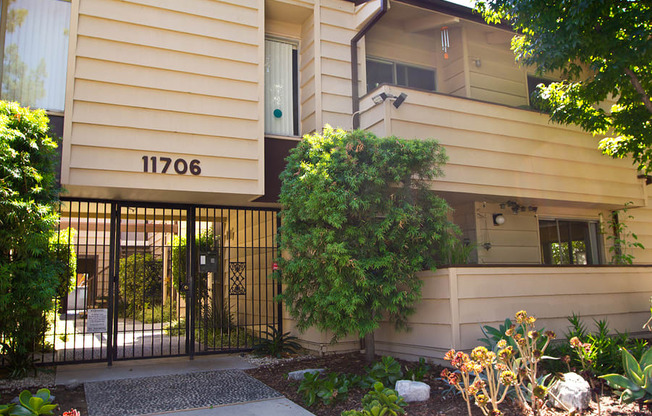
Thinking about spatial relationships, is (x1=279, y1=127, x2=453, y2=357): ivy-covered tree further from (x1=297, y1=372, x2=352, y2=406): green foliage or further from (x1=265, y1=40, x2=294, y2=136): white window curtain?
(x1=265, y1=40, x2=294, y2=136): white window curtain

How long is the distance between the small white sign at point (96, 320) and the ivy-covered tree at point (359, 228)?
280 centimetres

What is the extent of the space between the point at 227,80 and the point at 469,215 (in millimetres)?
4958

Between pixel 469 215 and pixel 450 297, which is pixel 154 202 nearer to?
pixel 450 297

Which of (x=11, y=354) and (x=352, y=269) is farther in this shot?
(x=11, y=354)

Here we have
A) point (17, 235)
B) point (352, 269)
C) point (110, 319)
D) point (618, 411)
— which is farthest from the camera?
point (110, 319)

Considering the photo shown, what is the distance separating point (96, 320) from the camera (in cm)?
720

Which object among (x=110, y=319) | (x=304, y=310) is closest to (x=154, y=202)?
(x=110, y=319)

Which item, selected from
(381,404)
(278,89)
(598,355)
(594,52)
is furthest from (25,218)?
(594,52)

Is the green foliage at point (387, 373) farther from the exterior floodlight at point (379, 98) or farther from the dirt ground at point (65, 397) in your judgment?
the exterior floodlight at point (379, 98)

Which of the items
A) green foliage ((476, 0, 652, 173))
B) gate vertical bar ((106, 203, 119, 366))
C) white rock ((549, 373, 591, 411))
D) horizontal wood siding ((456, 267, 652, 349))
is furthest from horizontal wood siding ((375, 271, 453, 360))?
gate vertical bar ((106, 203, 119, 366))

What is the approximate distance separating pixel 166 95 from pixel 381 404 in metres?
4.96

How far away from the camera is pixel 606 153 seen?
887 cm

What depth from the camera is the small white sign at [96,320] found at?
7.17 meters

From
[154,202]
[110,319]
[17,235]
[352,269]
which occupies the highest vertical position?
[154,202]
